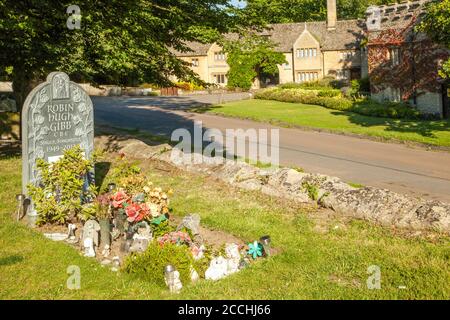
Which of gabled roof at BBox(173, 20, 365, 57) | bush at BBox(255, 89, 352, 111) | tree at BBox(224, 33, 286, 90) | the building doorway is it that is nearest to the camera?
the building doorway

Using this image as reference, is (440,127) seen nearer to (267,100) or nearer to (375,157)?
(375,157)

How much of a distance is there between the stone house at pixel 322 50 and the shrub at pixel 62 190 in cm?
4454

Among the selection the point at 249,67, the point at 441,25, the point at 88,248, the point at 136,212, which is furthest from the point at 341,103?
the point at 88,248

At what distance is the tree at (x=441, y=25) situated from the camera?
22.0 m

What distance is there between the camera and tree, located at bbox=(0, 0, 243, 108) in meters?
16.4

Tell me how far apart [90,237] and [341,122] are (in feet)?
75.3

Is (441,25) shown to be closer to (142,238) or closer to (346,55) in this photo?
(142,238)

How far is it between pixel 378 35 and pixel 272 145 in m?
19.5

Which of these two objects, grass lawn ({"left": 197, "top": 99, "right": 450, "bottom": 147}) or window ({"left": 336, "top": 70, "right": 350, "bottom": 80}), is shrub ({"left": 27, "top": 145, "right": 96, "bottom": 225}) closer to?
grass lawn ({"left": 197, "top": 99, "right": 450, "bottom": 147})

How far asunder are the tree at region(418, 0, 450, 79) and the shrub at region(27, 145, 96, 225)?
16394 mm

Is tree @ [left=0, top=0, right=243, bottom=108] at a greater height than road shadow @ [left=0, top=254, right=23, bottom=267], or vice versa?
tree @ [left=0, top=0, right=243, bottom=108]

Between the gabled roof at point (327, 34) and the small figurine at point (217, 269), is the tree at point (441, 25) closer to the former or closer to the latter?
the small figurine at point (217, 269)

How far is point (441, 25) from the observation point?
22.6 meters

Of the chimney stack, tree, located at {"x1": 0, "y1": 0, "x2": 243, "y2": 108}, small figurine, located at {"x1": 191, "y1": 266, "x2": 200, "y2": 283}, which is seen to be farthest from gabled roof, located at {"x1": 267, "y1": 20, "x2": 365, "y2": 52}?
small figurine, located at {"x1": 191, "y1": 266, "x2": 200, "y2": 283}
